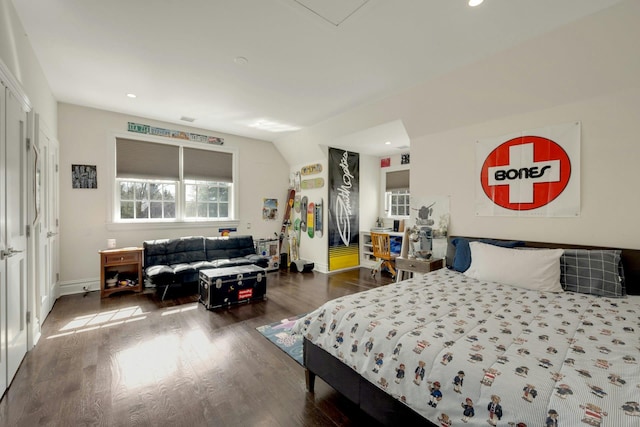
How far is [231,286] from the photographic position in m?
3.73

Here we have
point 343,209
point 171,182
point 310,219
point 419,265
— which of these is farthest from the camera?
point 310,219

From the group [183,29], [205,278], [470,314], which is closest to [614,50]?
[470,314]

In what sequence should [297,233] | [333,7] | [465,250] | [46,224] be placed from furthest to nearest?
[297,233], [46,224], [465,250], [333,7]

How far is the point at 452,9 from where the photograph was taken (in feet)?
6.98

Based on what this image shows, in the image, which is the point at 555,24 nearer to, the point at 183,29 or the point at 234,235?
the point at 183,29

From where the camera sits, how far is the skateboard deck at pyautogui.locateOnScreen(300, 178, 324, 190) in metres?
5.73

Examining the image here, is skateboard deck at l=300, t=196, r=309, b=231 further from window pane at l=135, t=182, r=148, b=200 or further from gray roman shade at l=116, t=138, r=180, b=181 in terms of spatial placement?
window pane at l=135, t=182, r=148, b=200

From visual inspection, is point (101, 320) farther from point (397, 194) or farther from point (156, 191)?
point (397, 194)

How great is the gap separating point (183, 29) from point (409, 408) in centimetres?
322

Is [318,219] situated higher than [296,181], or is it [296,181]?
[296,181]

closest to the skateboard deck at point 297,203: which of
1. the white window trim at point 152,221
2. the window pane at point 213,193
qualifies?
the white window trim at point 152,221

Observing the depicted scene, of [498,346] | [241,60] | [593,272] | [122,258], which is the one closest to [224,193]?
[122,258]

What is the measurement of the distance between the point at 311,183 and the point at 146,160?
307 centimetres

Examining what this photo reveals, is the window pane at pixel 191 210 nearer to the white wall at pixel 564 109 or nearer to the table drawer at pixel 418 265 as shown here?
the table drawer at pixel 418 265
